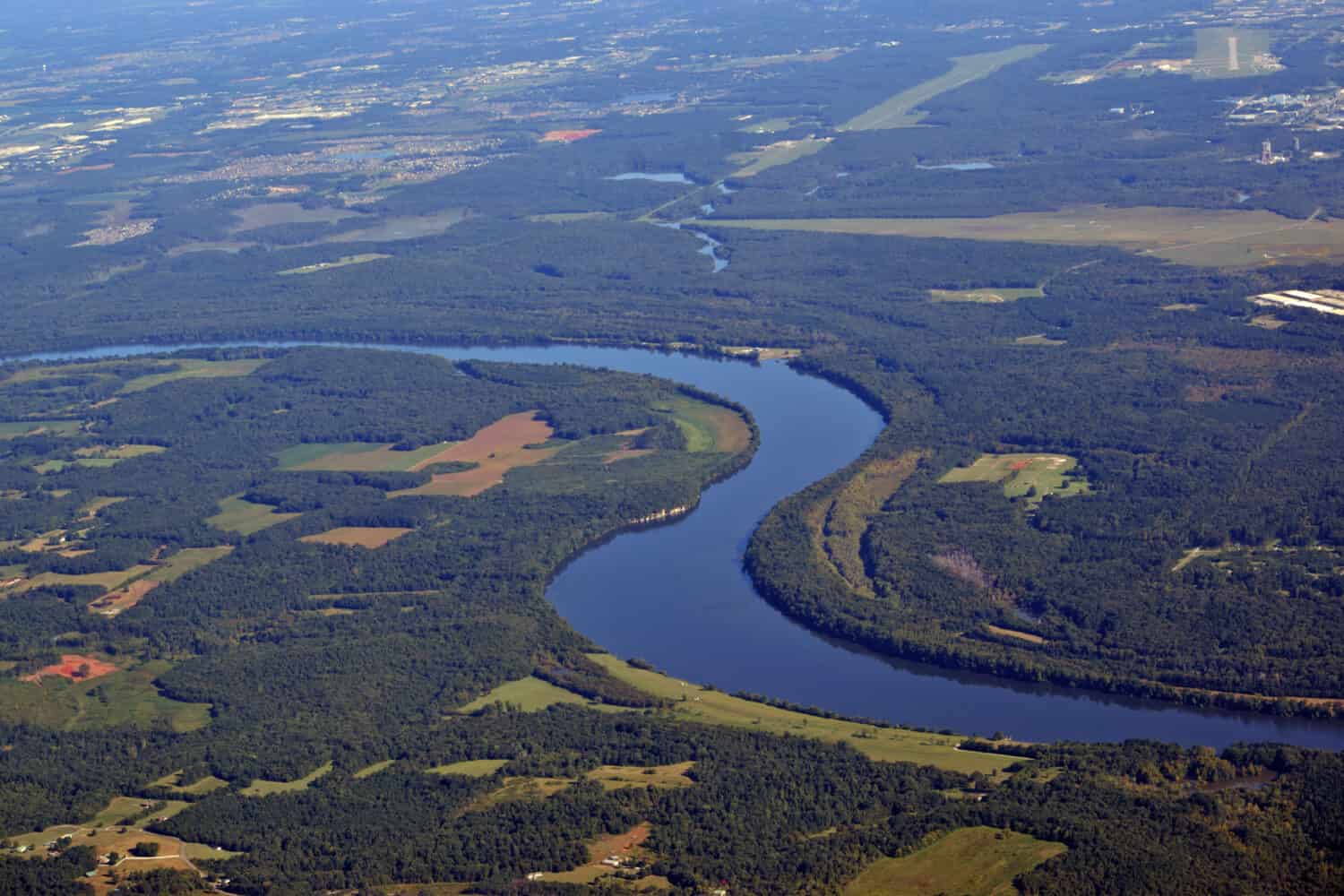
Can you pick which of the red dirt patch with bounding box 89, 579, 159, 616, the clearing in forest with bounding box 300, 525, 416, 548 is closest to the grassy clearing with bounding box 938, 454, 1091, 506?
the clearing in forest with bounding box 300, 525, 416, 548

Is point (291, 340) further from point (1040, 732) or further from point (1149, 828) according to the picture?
point (1149, 828)

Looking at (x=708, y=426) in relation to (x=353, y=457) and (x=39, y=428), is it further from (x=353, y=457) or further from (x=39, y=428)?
(x=39, y=428)

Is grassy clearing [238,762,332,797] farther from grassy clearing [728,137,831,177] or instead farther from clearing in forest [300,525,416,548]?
grassy clearing [728,137,831,177]

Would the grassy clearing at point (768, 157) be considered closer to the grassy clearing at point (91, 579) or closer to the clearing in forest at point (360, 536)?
the clearing in forest at point (360, 536)

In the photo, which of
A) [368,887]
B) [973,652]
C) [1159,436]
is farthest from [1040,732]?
[1159,436]

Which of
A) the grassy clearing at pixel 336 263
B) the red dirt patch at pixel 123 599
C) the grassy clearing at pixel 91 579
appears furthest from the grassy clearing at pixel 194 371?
the red dirt patch at pixel 123 599
